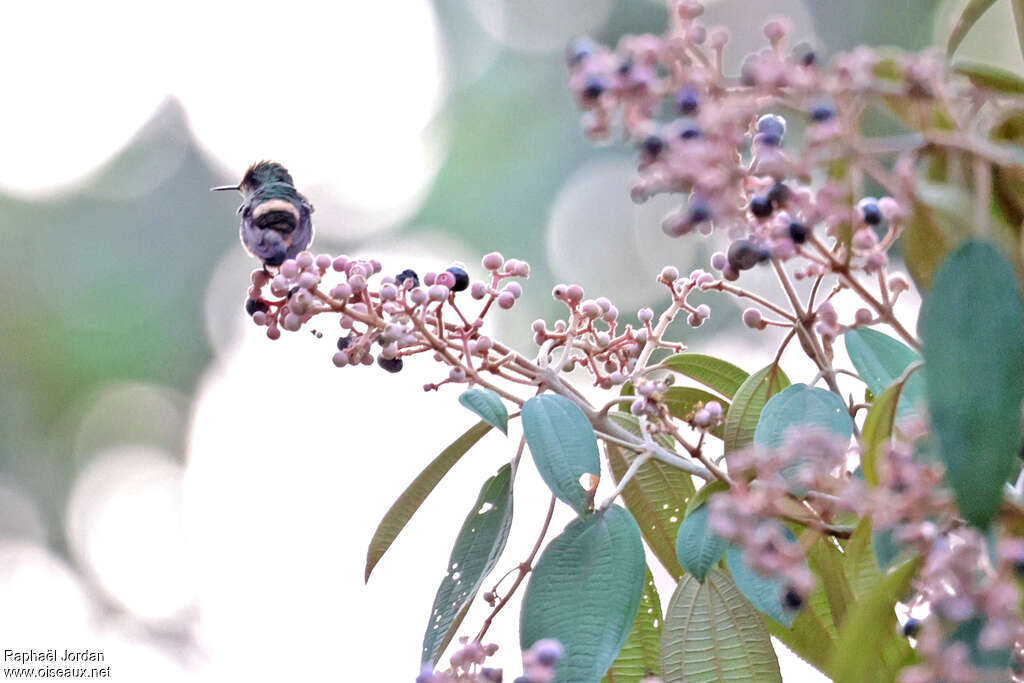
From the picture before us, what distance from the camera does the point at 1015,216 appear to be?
2.47ft

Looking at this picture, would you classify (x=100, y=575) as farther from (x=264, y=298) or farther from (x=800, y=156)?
(x=800, y=156)

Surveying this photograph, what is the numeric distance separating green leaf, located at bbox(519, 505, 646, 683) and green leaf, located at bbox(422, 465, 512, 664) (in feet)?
0.20

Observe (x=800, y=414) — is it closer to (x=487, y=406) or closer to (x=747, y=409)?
(x=747, y=409)

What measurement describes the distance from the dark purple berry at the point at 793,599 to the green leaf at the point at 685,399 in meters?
0.51

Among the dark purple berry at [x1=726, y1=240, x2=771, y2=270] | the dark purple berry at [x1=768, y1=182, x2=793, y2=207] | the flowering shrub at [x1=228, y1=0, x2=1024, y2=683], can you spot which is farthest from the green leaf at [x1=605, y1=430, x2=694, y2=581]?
the dark purple berry at [x1=768, y1=182, x2=793, y2=207]

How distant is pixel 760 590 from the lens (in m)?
0.84

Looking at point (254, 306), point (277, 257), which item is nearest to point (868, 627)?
point (254, 306)

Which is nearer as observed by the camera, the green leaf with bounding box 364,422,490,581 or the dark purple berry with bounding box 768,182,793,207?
the dark purple berry with bounding box 768,182,793,207

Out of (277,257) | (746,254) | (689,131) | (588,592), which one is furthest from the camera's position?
(277,257)

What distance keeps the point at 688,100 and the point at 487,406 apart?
0.38m

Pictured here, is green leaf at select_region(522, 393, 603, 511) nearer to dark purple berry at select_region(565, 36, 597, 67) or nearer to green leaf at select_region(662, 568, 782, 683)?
green leaf at select_region(662, 568, 782, 683)

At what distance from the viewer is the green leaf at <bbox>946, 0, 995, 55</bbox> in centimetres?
78

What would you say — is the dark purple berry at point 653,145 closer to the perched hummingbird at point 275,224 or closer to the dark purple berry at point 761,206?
the dark purple berry at point 761,206

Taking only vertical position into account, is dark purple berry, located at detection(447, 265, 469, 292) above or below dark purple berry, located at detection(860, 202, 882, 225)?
above
